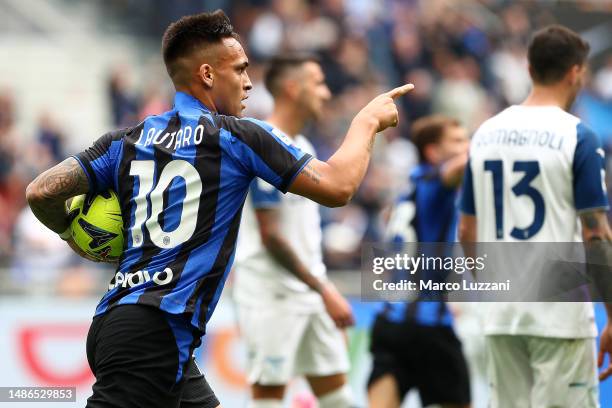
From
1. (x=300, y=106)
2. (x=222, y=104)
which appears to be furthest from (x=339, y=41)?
(x=222, y=104)

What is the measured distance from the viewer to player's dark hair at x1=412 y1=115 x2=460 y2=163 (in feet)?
23.3

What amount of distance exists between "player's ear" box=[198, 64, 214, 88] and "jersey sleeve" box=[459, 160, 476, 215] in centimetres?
186

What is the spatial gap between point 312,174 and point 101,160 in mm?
865

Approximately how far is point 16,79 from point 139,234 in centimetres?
1298

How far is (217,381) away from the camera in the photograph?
9.23 metres

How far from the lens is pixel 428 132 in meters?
7.11

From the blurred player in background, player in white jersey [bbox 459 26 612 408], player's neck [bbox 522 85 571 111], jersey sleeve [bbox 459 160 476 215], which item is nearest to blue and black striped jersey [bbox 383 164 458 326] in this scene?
the blurred player in background

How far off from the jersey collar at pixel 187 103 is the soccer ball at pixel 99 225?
0.44 m

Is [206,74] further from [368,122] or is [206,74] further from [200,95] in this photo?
[368,122]

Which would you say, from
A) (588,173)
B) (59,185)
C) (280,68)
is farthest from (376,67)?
(59,185)

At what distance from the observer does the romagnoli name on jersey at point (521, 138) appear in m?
5.16

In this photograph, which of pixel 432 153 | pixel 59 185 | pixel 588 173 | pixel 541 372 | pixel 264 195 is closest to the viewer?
pixel 59 185

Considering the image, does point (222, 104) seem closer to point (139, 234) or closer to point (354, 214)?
point (139, 234)

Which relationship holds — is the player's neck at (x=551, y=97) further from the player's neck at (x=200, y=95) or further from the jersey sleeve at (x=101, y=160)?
the jersey sleeve at (x=101, y=160)
